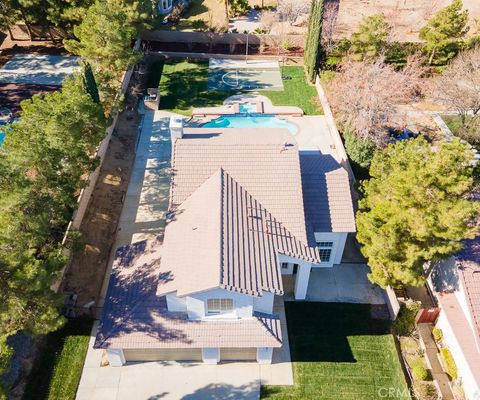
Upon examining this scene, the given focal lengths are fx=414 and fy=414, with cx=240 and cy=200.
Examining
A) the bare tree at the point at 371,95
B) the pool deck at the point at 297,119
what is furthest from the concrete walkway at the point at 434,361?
the pool deck at the point at 297,119

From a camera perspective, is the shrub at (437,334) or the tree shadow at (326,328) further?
the shrub at (437,334)

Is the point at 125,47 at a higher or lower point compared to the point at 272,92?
higher

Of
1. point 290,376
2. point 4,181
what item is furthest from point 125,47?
point 290,376

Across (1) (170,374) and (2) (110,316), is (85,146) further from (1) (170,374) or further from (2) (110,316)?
(1) (170,374)

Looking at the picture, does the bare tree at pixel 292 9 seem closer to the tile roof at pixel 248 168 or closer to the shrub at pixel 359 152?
the shrub at pixel 359 152

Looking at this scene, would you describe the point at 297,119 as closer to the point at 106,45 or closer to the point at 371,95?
the point at 371,95

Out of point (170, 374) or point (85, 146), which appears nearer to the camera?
point (170, 374)
